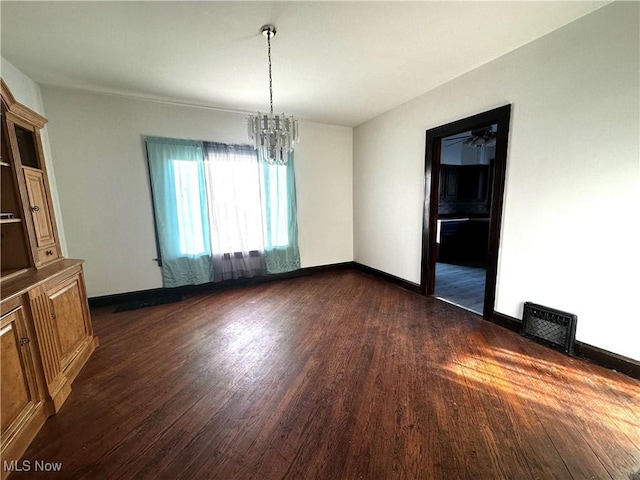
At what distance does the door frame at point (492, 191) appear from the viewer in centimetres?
259

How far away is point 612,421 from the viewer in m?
1.54

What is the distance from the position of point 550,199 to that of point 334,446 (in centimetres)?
264

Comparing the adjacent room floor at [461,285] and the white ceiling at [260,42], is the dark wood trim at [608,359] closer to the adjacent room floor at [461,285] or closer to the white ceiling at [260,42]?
the adjacent room floor at [461,285]

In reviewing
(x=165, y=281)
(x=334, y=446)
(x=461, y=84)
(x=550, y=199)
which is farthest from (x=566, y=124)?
(x=165, y=281)

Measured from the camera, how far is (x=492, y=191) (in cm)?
267

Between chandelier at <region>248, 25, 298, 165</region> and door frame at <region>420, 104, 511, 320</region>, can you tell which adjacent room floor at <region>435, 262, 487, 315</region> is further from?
chandelier at <region>248, 25, 298, 165</region>

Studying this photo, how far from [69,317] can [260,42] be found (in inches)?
109

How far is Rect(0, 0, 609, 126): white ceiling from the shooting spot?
5.94 feet

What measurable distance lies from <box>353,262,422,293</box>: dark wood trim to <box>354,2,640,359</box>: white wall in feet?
3.77

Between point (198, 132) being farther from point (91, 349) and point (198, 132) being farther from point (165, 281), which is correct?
point (91, 349)

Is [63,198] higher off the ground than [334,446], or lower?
higher

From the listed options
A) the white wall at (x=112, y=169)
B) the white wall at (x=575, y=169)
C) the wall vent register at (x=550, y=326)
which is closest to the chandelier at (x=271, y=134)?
the white wall at (x=112, y=169)

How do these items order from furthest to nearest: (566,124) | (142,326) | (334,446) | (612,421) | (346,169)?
(346,169), (142,326), (566,124), (612,421), (334,446)

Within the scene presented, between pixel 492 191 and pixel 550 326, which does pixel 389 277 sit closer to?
pixel 492 191
